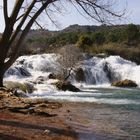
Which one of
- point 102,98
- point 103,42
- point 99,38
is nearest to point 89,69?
point 102,98

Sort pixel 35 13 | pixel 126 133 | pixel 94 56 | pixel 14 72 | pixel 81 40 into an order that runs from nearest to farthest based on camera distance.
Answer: pixel 126 133
pixel 35 13
pixel 14 72
pixel 94 56
pixel 81 40

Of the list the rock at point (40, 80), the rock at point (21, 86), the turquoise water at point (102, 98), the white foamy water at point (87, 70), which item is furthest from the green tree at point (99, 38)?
the rock at point (21, 86)

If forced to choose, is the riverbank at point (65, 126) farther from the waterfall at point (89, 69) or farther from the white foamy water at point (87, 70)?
the waterfall at point (89, 69)

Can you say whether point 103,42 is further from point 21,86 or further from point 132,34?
point 21,86

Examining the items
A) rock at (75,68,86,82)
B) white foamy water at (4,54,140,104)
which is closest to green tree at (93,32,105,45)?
white foamy water at (4,54,140,104)

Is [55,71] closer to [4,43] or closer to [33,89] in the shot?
[33,89]

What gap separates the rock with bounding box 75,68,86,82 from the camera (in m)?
48.7

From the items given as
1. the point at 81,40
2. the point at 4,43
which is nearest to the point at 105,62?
the point at 81,40

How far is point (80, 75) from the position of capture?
4938 centimetres

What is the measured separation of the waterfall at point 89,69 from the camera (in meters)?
46.2

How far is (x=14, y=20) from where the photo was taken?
1473 cm

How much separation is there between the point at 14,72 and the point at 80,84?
721 centimetres

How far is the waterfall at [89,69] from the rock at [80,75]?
13.8 inches

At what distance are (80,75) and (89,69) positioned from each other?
2480 mm
